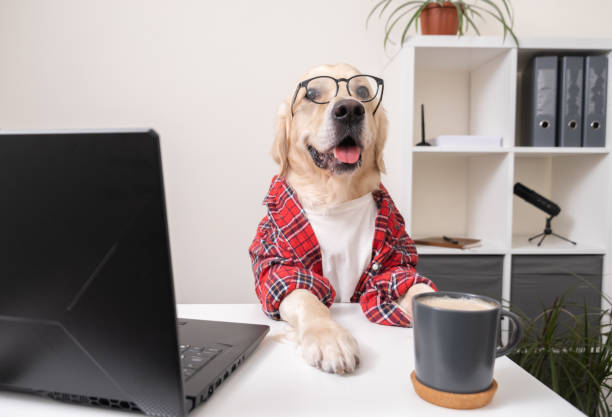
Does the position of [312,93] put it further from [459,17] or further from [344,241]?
[459,17]

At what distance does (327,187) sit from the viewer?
37.4 inches

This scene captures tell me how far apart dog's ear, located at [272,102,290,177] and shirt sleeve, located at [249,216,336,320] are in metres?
0.20

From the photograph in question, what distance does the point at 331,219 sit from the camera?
0.90 metres

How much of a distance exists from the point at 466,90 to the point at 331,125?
121cm

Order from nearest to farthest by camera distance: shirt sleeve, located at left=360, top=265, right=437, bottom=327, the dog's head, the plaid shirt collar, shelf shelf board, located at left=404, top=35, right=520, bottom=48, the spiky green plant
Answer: shirt sleeve, located at left=360, top=265, right=437, bottom=327 → the plaid shirt collar → the dog's head → the spiky green plant → shelf shelf board, located at left=404, top=35, right=520, bottom=48

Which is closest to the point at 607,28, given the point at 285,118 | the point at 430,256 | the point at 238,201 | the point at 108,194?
the point at 430,256

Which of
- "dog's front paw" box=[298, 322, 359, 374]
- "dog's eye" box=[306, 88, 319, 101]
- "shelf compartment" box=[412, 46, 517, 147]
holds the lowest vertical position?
"dog's front paw" box=[298, 322, 359, 374]

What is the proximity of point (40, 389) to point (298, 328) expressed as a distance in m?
0.35

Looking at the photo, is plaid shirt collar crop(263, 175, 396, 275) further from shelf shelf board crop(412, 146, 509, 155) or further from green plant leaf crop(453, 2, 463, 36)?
green plant leaf crop(453, 2, 463, 36)

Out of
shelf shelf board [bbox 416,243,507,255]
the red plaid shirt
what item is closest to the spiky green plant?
shelf shelf board [bbox 416,243,507,255]

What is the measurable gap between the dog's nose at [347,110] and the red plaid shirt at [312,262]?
19cm

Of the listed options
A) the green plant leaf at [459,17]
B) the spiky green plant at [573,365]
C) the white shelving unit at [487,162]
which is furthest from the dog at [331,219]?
the green plant leaf at [459,17]

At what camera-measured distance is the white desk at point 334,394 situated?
1.30ft

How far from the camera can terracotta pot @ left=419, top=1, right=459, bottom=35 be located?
1.54 metres
